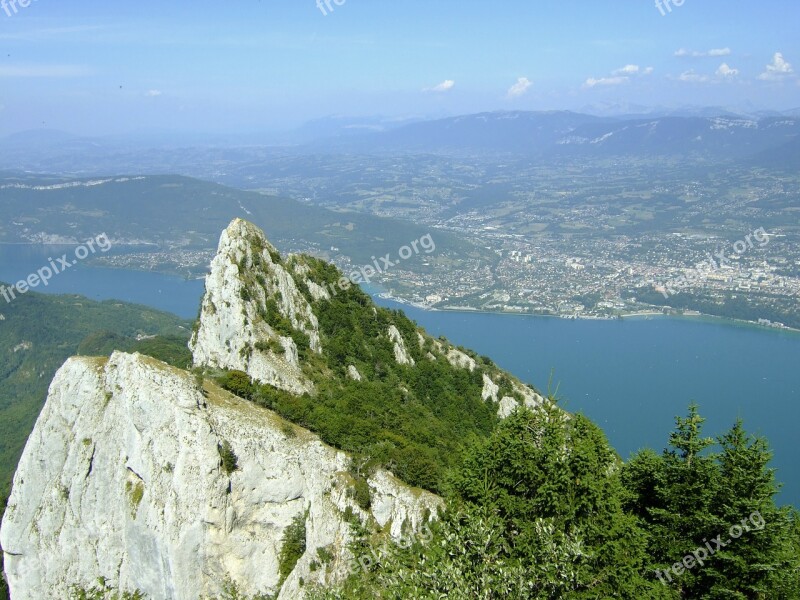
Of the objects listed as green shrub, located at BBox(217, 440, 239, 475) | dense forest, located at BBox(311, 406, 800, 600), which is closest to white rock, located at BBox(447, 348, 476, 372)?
green shrub, located at BBox(217, 440, 239, 475)

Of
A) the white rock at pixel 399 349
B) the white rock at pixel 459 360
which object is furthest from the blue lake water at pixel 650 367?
the white rock at pixel 399 349

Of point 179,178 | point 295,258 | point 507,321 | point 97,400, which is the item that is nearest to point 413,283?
point 507,321

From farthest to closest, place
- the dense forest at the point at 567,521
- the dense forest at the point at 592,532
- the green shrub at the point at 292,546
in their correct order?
the green shrub at the point at 292,546 → the dense forest at the point at 567,521 → the dense forest at the point at 592,532

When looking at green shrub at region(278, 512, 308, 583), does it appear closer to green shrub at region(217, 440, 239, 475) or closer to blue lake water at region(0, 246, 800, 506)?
green shrub at region(217, 440, 239, 475)

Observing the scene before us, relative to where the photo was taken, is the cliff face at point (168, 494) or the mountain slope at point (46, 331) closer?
the cliff face at point (168, 494)

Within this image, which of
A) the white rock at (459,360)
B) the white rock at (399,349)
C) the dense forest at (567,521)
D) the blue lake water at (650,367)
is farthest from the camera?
the blue lake water at (650,367)

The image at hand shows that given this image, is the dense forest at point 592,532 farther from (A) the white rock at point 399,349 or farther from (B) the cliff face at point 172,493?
(A) the white rock at point 399,349
